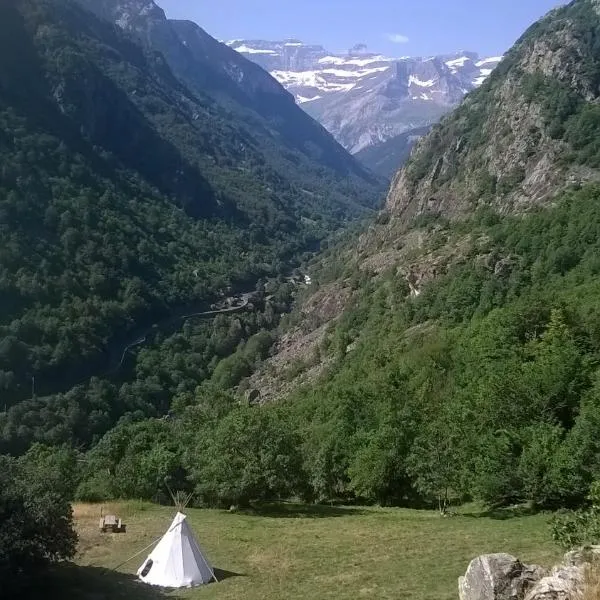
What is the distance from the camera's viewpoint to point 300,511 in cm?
4219

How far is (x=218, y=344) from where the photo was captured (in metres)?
169

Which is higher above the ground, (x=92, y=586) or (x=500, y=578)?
(x=500, y=578)

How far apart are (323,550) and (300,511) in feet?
37.3

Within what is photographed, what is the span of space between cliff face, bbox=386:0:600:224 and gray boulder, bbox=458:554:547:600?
371 ft

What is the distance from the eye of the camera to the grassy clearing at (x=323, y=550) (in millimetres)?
25609

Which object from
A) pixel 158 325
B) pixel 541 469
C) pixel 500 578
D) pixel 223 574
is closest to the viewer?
pixel 500 578

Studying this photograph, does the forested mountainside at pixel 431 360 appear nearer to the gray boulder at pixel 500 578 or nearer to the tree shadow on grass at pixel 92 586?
the tree shadow on grass at pixel 92 586

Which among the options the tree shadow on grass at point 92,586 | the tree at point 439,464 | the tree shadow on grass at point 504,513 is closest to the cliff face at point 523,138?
the tree at point 439,464

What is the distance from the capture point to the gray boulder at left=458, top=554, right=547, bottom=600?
16031 mm

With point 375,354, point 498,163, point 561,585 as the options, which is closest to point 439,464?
point 561,585

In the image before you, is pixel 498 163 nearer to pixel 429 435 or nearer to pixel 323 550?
pixel 429 435

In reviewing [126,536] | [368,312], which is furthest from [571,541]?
[368,312]

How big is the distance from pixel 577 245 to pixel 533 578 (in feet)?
268

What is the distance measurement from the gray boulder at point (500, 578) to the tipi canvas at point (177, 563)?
48.3 ft
